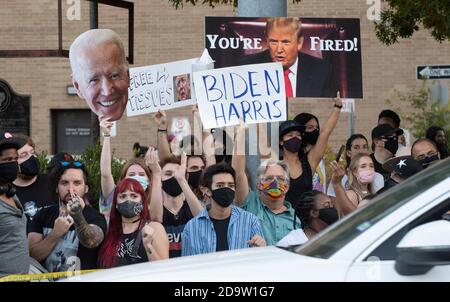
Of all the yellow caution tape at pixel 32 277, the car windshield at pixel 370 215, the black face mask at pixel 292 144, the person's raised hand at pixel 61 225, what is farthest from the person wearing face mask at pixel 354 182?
the car windshield at pixel 370 215

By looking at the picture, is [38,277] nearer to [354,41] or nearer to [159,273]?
[159,273]

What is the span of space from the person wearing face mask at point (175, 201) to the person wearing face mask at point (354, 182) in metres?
1.20

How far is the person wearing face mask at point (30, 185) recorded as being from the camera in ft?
23.6

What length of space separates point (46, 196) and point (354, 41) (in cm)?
308

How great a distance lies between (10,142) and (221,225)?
180 centimetres

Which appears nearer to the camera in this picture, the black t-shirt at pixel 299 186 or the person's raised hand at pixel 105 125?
the black t-shirt at pixel 299 186

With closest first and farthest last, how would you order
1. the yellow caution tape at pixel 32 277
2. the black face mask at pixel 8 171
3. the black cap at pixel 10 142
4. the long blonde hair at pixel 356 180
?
1. the yellow caution tape at pixel 32 277
2. the black face mask at pixel 8 171
3. the black cap at pixel 10 142
4. the long blonde hair at pixel 356 180

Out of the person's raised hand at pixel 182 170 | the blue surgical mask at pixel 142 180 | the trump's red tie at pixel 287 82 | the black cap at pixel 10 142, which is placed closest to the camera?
the black cap at pixel 10 142

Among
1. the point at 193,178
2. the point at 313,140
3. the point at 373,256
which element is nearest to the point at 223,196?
the point at 193,178

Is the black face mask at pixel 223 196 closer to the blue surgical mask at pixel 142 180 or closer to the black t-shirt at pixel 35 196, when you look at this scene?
the blue surgical mask at pixel 142 180

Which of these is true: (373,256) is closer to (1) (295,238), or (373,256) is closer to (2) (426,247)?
(2) (426,247)

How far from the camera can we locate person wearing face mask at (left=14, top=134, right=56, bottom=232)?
7.19 m

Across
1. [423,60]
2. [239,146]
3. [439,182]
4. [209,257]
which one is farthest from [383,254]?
[423,60]
